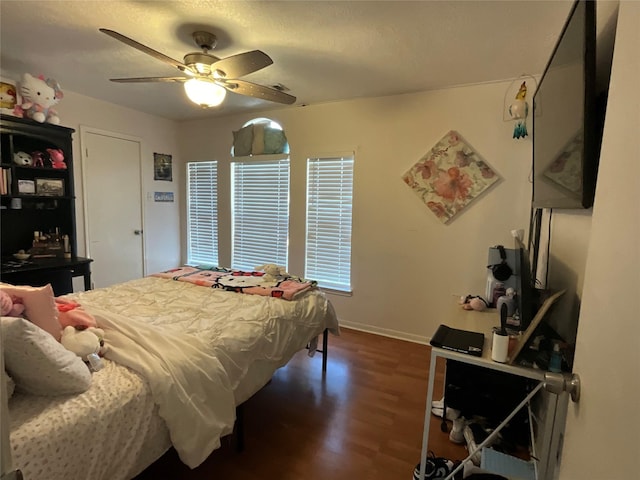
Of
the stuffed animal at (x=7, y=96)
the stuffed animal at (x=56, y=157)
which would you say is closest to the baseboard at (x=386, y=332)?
the stuffed animal at (x=56, y=157)

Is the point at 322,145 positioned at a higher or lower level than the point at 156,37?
lower

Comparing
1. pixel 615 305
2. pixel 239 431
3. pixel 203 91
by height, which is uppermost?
pixel 203 91

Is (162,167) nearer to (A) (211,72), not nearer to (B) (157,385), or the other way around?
(A) (211,72)

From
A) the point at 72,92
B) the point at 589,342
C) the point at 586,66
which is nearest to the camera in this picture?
the point at 589,342

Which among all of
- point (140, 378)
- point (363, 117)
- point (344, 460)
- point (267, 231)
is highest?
point (363, 117)

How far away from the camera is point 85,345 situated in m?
1.34

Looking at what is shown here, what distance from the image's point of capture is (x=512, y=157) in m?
2.87

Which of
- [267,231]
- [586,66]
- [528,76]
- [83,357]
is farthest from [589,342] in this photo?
[267,231]

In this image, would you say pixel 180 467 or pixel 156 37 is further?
pixel 156 37

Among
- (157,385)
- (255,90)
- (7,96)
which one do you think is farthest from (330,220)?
(7,96)

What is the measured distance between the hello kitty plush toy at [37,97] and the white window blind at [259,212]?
1879mm

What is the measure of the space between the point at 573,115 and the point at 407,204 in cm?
210

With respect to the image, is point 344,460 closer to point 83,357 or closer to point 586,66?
point 83,357

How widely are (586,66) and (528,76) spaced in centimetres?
194
